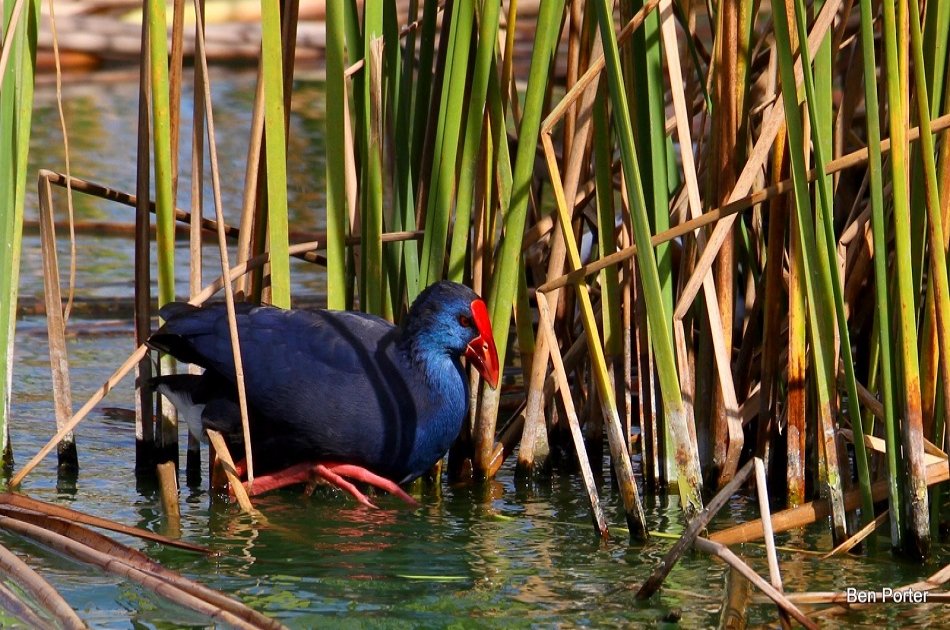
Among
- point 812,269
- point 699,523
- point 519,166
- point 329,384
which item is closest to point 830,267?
point 812,269

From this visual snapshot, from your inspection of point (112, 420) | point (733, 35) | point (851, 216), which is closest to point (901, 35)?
point (733, 35)

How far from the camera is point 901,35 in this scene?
8.11 feet

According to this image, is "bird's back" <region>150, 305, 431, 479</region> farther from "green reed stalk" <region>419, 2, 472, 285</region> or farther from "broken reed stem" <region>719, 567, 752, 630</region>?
"broken reed stem" <region>719, 567, 752, 630</region>

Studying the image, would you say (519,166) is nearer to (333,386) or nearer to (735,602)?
(333,386)

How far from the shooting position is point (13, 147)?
2.97 metres

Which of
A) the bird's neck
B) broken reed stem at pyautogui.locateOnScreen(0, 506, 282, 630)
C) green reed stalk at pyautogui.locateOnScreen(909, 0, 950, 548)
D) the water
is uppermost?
green reed stalk at pyautogui.locateOnScreen(909, 0, 950, 548)

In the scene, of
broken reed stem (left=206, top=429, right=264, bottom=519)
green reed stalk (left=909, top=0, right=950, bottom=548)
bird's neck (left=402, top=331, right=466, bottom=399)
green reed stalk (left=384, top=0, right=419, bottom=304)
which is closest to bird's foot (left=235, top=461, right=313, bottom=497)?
broken reed stem (left=206, top=429, right=264, bottom=519)

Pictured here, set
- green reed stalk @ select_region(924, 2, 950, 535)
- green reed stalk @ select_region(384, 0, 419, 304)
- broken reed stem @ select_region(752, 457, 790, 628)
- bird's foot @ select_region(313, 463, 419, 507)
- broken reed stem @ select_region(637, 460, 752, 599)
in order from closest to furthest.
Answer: broken reed stem @ select_region(752, 457, 790, 628) < broken reed stem @ select_region(637, 460, 752, 599) < green reed stalk @ select_region(924, 2, 950, 535) < green reed stalk @ select_region(384, 0, 419, 304) < bird's foot @ select_region(313, 463, 419, 507)

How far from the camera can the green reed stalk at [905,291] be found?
2.40 m

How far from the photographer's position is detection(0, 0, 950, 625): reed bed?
2.53 m

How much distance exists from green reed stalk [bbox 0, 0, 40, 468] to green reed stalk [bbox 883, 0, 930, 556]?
5.75 ft

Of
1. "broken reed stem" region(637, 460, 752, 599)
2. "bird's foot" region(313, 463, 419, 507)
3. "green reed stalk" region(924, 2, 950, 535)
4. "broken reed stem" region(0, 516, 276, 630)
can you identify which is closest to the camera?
"broken reed stem" region(0, 516, 276, 630)

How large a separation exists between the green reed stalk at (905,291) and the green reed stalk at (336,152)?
1.14 m

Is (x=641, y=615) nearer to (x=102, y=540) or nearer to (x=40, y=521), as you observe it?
(x=102, y=540)
